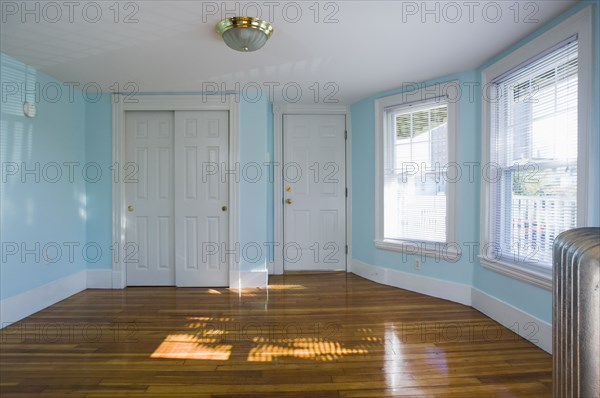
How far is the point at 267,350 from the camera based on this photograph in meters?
2.22

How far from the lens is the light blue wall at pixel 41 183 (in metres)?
2.71

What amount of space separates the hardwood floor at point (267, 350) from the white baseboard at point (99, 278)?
1.09 feet

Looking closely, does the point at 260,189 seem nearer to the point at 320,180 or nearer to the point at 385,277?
the point at 320,180

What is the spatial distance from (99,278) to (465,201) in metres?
3.99

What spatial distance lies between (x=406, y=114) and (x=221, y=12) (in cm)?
232

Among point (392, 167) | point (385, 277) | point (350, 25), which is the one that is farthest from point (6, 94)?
point (385, 277)

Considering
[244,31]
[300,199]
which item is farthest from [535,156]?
[300,199]

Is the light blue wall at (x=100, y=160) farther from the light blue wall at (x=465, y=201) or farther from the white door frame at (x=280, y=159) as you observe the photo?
the light blue wall at (x=465, y=201)

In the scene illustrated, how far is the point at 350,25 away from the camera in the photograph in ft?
7.36

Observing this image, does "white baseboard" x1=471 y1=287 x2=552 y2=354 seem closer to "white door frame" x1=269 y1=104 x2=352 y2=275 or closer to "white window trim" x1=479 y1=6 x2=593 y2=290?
"white window trim" x1=479 y1=6 x2=593 y2=290

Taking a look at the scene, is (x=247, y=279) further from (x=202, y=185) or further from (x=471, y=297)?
(x=471, y=297)

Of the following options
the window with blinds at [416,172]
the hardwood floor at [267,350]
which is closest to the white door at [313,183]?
the window with blinds at [416,172]

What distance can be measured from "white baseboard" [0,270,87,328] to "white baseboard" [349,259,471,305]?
323cm

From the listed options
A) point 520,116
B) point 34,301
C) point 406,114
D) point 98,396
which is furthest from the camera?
point 406,114
